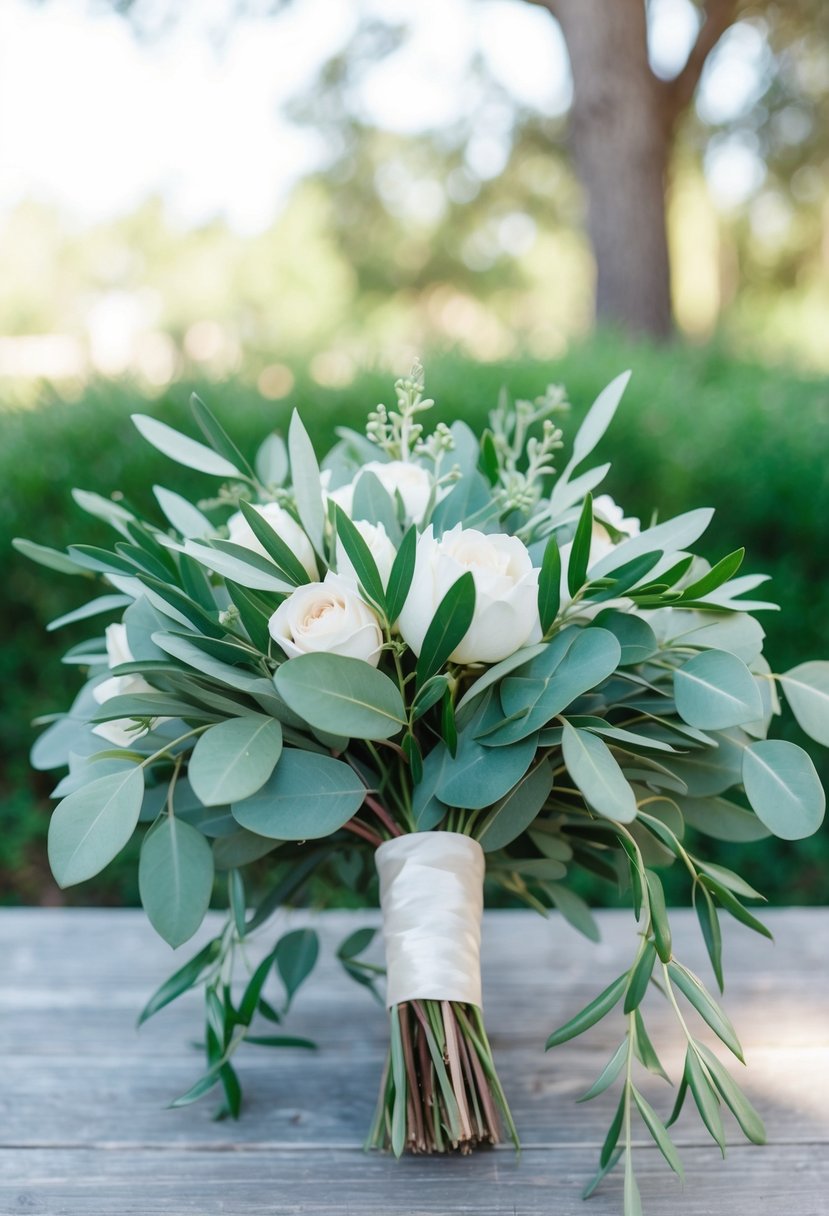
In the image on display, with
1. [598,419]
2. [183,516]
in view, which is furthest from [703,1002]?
[183,516]

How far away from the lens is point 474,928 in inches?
28.6

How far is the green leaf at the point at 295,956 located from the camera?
906 millimetres

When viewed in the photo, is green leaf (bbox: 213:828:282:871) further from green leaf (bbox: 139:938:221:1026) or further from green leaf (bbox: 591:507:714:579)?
green leaf (bbox: 591:507:714:579)

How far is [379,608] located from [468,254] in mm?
14785

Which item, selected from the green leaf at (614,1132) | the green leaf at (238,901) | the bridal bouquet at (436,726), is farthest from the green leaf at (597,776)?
the green leaf at (238,901)

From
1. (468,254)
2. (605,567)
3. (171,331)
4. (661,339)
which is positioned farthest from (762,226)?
(605,567)

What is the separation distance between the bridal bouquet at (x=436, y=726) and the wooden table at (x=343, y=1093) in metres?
0.05

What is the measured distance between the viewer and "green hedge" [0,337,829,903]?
1.68 m

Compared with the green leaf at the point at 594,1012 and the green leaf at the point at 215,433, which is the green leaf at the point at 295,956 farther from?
the green leaf at the point at 215,433

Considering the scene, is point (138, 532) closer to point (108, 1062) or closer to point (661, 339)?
point (108, 1062)

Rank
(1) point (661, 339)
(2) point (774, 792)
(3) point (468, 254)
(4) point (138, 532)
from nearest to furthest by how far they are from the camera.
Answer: (2) point (774, 792)
(4) point (138, 532)
(1) point (661, 339)
(3) point (468, 254)

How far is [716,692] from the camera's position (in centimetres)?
68

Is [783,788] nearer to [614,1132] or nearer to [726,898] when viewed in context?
[726,898]

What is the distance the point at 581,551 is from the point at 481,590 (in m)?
0.09
